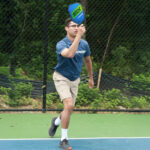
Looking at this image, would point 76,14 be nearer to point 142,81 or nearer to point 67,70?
point 67,70

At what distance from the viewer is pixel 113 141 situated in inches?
213

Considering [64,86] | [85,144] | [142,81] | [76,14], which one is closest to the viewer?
[76,14]

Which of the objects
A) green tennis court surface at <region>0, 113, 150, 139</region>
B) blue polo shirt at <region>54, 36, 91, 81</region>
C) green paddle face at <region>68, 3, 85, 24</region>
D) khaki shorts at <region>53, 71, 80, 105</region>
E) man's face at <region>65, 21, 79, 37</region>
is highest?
green paddle face at <region>68, 3, 85, 24</region>

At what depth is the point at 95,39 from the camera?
30.3ft

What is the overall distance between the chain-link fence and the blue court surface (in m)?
2.93

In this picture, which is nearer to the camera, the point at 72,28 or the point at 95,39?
the point at 72,28

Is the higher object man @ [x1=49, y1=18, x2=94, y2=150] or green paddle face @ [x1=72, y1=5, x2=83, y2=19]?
green paddle face @ [x1=72, y1=5, x2=83, y2=19]

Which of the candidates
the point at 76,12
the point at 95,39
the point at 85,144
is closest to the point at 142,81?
the point at 95,39

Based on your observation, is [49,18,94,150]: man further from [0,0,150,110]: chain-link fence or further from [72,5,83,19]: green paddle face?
[0,0,150,110]: chain-link fence

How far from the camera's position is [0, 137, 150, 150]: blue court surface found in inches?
197

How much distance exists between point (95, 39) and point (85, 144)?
442 cm

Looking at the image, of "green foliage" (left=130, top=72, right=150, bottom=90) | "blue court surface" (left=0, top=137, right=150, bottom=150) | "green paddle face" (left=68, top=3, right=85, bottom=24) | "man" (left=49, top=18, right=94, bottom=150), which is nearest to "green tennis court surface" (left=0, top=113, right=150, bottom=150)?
"blue court surface" (left=0, top=137, right=150, bottom=150)

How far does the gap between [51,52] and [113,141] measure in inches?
160

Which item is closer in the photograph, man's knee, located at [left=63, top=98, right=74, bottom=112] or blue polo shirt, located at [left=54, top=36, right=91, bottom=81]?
man's knee, located at [left=63, top=98, right=74, bottom=112]
